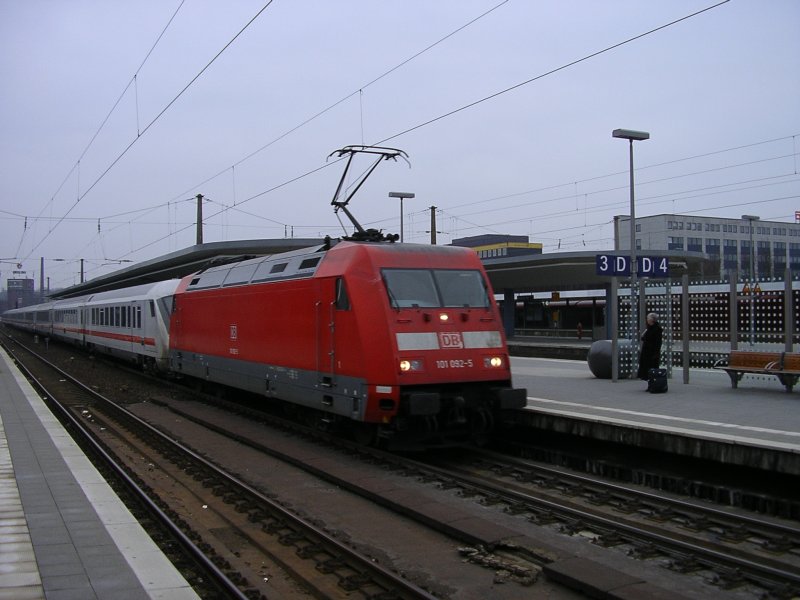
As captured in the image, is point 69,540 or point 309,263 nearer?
point 69,540

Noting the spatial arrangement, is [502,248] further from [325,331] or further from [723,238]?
[325,331]

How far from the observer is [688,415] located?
10.5 meters

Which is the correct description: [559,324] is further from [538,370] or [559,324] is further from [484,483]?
[484,483]

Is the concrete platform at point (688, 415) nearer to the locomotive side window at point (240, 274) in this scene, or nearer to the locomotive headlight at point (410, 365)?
the locomotive headlight at point (410, 365)

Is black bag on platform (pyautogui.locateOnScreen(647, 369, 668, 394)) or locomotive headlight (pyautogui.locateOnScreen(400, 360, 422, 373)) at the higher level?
locomotive headlight (pyautogui.locateOnScreen(400, 360, 422, 373))

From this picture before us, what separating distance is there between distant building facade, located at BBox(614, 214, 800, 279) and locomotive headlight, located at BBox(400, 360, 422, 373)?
51749 mm

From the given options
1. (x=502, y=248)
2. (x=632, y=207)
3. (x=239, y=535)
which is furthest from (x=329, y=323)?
(x=502, y=248)

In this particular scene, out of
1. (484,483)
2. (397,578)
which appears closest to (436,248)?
(484,483)

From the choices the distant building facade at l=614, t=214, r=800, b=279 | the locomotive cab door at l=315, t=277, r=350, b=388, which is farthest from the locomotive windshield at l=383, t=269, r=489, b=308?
the distant building facade at l=614, t=214, r=800, b=279

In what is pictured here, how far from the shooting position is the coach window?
33.9ft

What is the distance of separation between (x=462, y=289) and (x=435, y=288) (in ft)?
1.66

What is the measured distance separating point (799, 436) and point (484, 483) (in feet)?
12.6

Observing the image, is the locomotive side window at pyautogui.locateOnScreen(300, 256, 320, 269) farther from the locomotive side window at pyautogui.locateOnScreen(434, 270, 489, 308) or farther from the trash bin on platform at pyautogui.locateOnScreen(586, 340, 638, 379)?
the trash bin on platform at pyautogui.locateOnScreen(586, 340, 638, 379)

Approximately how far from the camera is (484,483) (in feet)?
29.4
